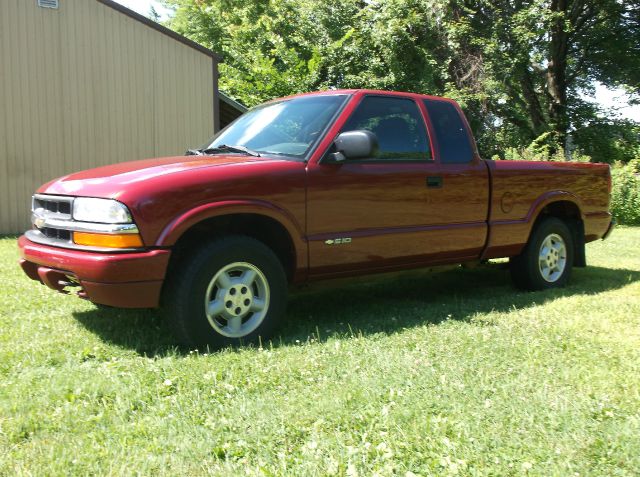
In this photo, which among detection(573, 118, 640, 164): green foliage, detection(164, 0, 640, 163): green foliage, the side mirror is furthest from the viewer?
detection(573, 118, 640, 164): green foliage

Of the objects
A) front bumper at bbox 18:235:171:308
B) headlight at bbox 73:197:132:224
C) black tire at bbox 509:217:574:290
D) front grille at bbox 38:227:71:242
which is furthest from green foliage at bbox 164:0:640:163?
front bumper at bbox 18:235:171:308

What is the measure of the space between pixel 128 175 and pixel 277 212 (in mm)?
994

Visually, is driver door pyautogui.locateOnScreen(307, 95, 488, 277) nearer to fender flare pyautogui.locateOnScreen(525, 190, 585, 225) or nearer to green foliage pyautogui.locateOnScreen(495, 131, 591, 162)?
fender flare pyautogui.locateOnScreen(525, 190, 585, 225)

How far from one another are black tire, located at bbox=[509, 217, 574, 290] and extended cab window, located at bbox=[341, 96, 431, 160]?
1748 mm

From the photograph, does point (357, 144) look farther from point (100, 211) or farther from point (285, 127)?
point (100, 211)

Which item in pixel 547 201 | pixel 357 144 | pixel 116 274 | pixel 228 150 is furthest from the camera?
pixel 547 201

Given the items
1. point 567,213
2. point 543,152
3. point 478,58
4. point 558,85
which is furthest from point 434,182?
point 558,85

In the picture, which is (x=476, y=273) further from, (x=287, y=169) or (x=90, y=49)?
(x=90, y=49)

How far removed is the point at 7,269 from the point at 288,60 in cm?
1693

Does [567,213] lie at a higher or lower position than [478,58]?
lower

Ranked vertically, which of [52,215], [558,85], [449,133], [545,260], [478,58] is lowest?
[545,260]

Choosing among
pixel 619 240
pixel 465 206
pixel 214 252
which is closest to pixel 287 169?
pixel 214 252

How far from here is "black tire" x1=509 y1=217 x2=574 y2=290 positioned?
602 cm

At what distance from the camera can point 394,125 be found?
4957 millimetres
